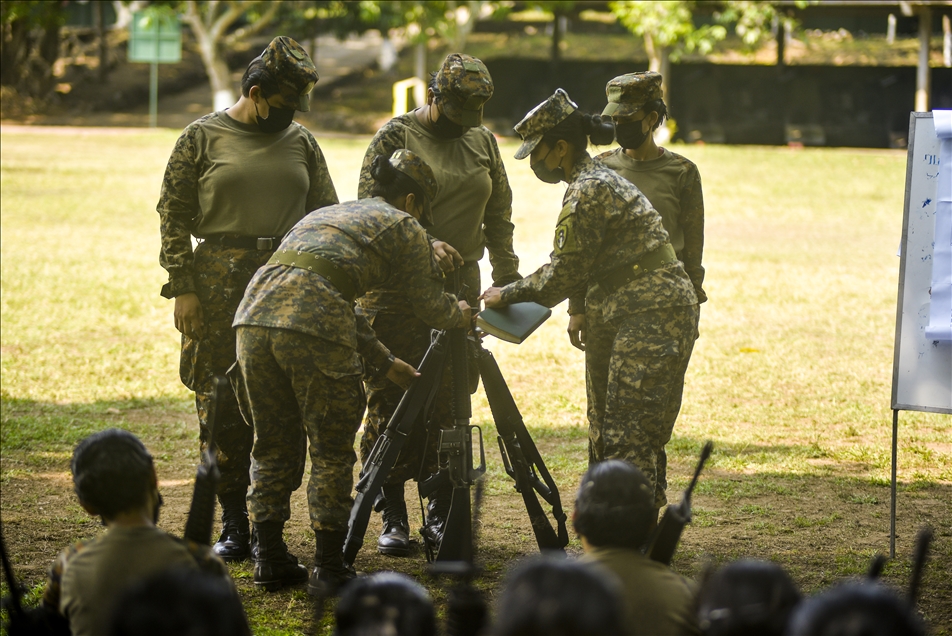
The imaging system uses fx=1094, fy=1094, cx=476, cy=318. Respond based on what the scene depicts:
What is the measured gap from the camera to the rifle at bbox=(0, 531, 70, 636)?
2512 mm

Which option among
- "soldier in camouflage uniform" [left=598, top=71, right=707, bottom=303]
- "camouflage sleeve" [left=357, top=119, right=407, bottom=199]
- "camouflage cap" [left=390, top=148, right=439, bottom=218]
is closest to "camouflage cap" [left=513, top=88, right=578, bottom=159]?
"camouflage cap" [left=390, top=148, right=439, bottom=218]

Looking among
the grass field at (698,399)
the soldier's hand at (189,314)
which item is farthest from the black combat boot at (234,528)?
the soldier's hand at (189,314)

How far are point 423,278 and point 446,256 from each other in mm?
421

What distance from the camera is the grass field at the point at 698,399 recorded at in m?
5.74

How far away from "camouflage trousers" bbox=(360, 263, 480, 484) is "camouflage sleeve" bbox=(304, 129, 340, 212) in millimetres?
623

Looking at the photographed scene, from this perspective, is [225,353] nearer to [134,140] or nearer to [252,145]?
[252,145]

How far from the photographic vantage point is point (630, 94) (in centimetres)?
535

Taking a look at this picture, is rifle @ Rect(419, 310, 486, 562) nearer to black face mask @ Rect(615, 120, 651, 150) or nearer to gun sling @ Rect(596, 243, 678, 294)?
gun sling @ Rect(596, 243, 678, 294)

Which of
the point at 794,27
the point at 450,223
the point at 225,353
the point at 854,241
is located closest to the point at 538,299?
the point at 450,223

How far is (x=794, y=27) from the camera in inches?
1259

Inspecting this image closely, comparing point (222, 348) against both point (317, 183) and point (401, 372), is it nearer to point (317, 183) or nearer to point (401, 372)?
point (317, 183)

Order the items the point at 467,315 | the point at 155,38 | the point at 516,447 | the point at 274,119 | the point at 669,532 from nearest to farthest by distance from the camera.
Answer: the point at 669,532 → the point at 467,315 → the point at 516,447 → the point at 274,119 → the point at 155,38

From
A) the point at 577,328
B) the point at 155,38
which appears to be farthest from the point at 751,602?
the point at 155,38

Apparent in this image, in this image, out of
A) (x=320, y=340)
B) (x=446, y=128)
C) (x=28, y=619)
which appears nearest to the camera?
(x=28, y=619)
